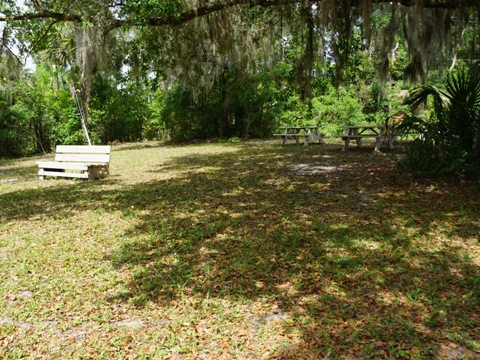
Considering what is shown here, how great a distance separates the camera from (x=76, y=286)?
321cm

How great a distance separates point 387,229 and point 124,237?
10.0 feet

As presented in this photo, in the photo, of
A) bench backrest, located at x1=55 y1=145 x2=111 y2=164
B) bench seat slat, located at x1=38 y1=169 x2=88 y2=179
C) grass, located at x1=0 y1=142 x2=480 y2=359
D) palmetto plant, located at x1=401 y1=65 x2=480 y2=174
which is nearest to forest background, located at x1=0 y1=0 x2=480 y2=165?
palmetto plant, located at x1=401 y1=65 x2=480 y2=174

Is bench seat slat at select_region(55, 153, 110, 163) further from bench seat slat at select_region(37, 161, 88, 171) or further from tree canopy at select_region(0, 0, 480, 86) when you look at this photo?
tree canopy at select_region(0, 0, 480, 86)

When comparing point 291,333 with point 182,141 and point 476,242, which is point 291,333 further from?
point 182,141

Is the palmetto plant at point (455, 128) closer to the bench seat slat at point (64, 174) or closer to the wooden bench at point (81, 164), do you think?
the wooden bench at point (81, 164)

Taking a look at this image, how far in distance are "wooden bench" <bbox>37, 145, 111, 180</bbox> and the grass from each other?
1.55 metres

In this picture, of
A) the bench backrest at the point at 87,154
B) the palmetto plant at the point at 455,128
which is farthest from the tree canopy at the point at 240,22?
the bench backrest at the point at 87,154

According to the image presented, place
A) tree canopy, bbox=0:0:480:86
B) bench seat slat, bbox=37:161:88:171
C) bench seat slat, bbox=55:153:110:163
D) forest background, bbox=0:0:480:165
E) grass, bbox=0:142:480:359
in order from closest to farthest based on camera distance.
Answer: grass, bbox=0:142:480:359, tree canopy, bbox=0:0:480:86, forest background, bbox=0:0:480:165, bench seat slat, bbox=37:161:88:171, bench seat slat, bbox=55:153:110:163

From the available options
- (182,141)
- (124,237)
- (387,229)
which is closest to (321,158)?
(387,229)

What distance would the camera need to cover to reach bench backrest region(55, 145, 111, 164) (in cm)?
803

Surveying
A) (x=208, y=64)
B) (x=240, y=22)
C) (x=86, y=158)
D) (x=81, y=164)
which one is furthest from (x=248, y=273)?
(x=208, y=64)

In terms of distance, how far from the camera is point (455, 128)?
18.4ft

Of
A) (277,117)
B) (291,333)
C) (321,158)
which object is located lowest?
(291,333)

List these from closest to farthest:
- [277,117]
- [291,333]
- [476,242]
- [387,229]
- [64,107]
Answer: [291,333] < [476,242] < [387,229] < [64,107] < [277,117]
